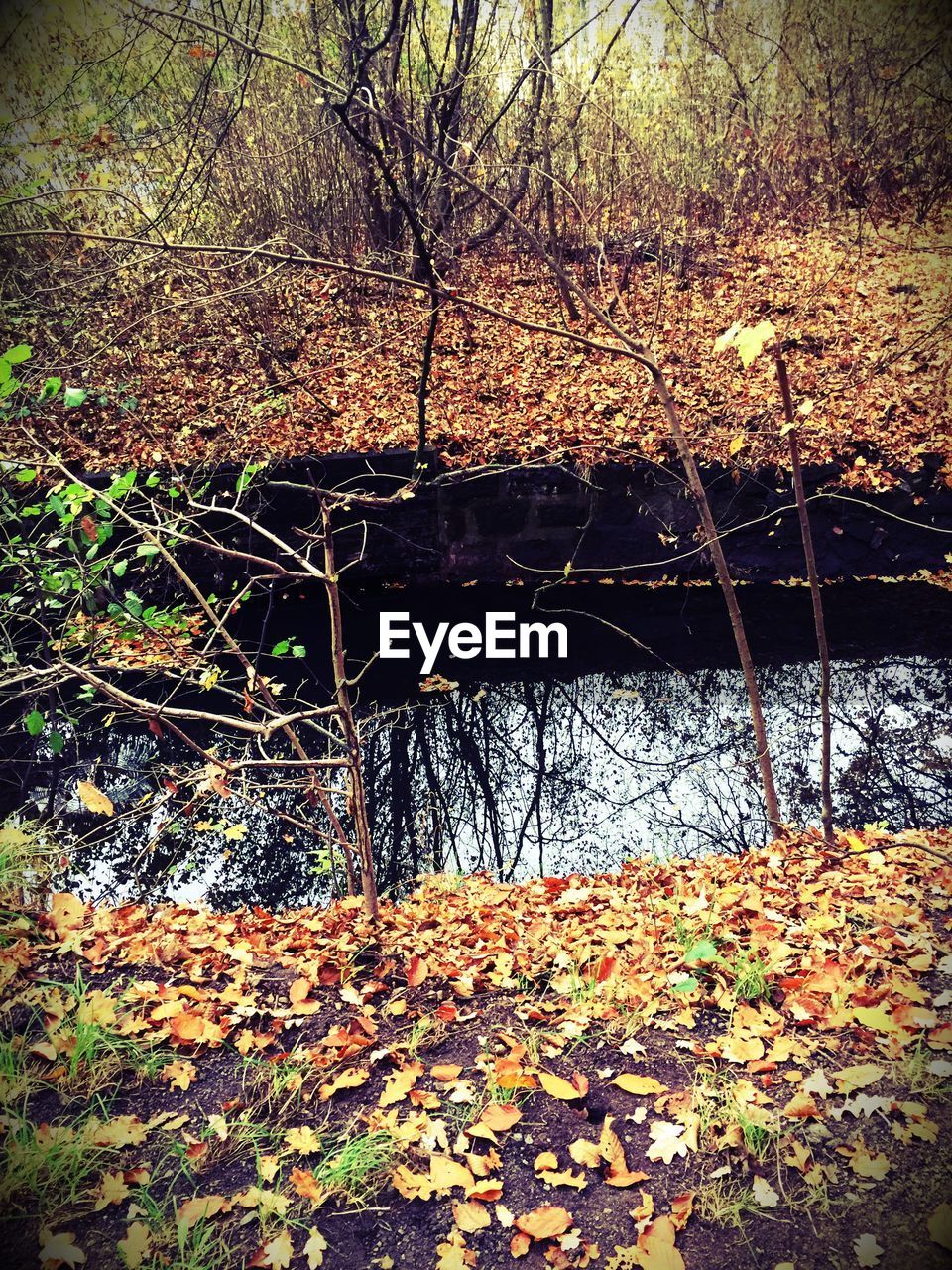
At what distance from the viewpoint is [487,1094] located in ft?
6.34

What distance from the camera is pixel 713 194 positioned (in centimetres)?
984

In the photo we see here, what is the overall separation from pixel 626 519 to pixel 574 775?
9.47 ft

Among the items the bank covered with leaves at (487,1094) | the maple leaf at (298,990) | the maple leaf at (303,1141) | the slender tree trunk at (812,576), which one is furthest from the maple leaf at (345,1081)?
the slender tree trunk at (812,576)

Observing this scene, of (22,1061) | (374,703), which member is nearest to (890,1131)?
(22,1061)

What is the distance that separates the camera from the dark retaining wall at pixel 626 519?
693 cm

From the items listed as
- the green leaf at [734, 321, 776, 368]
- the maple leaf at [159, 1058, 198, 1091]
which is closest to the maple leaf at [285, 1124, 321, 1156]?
the maple leaf at [159, 1058, 198, 1091]

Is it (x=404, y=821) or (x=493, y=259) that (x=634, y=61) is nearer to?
(x=493, y=259)

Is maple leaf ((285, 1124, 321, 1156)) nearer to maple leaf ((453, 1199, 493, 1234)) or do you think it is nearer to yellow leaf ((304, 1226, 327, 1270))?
yellow leaf ((304, 1226, 327, 1270))

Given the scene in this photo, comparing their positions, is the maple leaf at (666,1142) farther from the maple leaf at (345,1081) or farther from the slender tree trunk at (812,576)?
the slender tree trunk at (812,576)

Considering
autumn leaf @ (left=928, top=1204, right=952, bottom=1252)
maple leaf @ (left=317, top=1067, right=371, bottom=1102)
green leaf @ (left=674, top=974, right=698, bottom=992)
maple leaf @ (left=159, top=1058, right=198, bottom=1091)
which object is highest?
green leaf @ (left=674, top=974, right=698, bottom=992)

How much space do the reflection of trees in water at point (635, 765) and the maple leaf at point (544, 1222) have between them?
2747mm

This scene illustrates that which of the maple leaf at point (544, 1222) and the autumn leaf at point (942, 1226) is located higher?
the autumn leaf at point (942, 1226)

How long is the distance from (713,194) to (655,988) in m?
10.5

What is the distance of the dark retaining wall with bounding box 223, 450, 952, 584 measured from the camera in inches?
273
